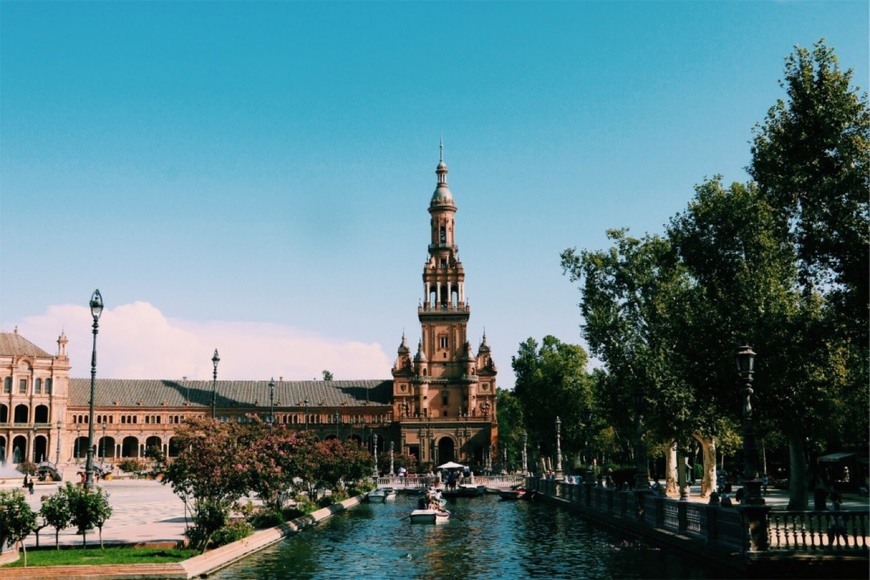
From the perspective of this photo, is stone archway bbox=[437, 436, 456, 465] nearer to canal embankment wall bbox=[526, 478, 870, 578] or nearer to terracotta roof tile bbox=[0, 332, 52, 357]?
terracotta roof tile bbox=[0, 332, 52, 357]

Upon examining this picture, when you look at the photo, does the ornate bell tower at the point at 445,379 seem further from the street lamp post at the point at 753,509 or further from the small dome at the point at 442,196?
the street lamp post at the point at 753,509

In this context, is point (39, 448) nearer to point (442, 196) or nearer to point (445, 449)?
point (445, 449)

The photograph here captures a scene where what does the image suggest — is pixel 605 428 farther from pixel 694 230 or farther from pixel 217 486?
pixel 217 486

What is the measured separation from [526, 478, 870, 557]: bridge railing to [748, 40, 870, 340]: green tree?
7.41 meters

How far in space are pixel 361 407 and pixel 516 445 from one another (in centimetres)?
3061

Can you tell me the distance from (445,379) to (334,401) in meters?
21.7

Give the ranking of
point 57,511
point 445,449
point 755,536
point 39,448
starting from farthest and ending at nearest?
1. point 445,449
2. point 39,448
3. point 57,511
4. point 755,536

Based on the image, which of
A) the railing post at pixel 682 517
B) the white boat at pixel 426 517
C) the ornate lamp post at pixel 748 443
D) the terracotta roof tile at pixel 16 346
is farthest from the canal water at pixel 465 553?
the terracotta roof tile at pixel 16 346

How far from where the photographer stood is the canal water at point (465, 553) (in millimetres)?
24750

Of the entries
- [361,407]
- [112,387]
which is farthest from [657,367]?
[112,387]

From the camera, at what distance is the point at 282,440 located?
125 feet

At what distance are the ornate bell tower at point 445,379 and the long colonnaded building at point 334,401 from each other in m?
0.15

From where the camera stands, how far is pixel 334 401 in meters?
138

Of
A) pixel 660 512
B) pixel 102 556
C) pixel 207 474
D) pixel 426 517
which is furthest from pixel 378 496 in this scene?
pixel 102 556
